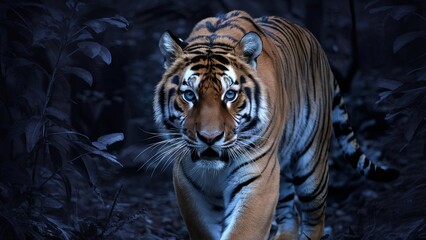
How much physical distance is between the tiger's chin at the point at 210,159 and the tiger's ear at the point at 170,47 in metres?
0.57

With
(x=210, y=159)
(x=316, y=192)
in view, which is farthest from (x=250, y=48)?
(x=316, y=192)

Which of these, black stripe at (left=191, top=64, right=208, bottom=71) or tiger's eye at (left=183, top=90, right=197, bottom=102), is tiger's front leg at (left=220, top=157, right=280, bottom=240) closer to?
tiger's eye at (left=183, top=90, right=197, bottom=102)

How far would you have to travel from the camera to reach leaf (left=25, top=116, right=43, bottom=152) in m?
3.83

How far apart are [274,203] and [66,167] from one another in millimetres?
1134

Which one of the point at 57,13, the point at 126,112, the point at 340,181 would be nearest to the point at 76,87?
the point at 126,112

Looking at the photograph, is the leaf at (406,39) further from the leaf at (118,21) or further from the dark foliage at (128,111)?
the leaf at (118,21)

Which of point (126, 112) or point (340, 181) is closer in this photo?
point (340, 181)

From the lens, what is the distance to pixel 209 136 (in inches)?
152

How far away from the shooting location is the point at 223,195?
14.2 ft

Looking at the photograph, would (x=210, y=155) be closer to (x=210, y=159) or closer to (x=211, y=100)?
(x=210, y=159)

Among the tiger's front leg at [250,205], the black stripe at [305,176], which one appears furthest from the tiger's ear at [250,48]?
the black stripe at [305,176]

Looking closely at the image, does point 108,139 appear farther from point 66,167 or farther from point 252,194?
point 252,194

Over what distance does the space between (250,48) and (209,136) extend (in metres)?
0.62

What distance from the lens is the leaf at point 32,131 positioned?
383 centimetres
